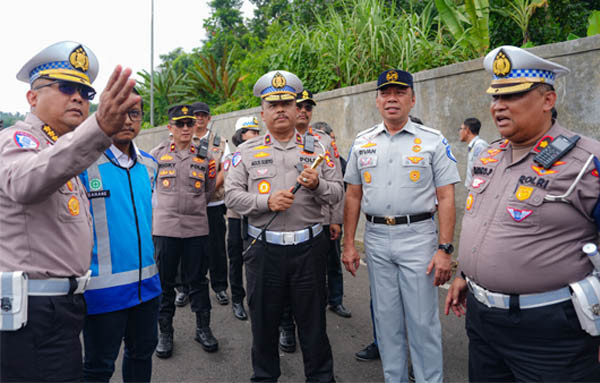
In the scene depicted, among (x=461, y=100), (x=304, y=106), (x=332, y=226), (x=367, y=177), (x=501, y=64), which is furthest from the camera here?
(x=461, y=100)

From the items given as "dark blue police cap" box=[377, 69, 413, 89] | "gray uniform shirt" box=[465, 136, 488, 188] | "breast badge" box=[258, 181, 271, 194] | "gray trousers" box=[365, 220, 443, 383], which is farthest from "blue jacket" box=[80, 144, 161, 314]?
"gray uniform shirt" box=[465, 136, 488, 188]

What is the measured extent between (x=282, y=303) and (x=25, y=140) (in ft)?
6.46

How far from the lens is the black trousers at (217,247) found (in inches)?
200

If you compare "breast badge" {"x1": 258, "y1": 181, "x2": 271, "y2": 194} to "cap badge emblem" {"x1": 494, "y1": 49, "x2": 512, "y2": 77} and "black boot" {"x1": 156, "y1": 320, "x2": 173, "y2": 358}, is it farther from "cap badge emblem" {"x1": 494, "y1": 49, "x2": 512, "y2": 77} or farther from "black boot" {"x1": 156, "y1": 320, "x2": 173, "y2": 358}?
"black boot" {"x1": 156, "y1": 320, "x2": 173, "y2": 358}

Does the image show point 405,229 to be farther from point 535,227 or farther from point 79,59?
point 79,59

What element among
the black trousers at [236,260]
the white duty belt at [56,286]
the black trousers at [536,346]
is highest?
the white duty belt at [56,286]

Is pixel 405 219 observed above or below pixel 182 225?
above

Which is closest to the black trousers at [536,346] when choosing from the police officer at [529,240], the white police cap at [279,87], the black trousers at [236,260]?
the police officer at [529,240]

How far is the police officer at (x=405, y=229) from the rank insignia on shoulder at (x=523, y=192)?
909 mm

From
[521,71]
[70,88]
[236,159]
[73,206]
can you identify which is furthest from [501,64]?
[73,206]

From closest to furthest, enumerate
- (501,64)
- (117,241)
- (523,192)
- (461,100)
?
(523,192), (501,64), (117,241), (461,100)

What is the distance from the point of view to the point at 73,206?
6.47 feet

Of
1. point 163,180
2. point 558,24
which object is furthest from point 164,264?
point 558,24

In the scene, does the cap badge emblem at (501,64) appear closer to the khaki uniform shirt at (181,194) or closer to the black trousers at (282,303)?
the black trousers at (282,303)
